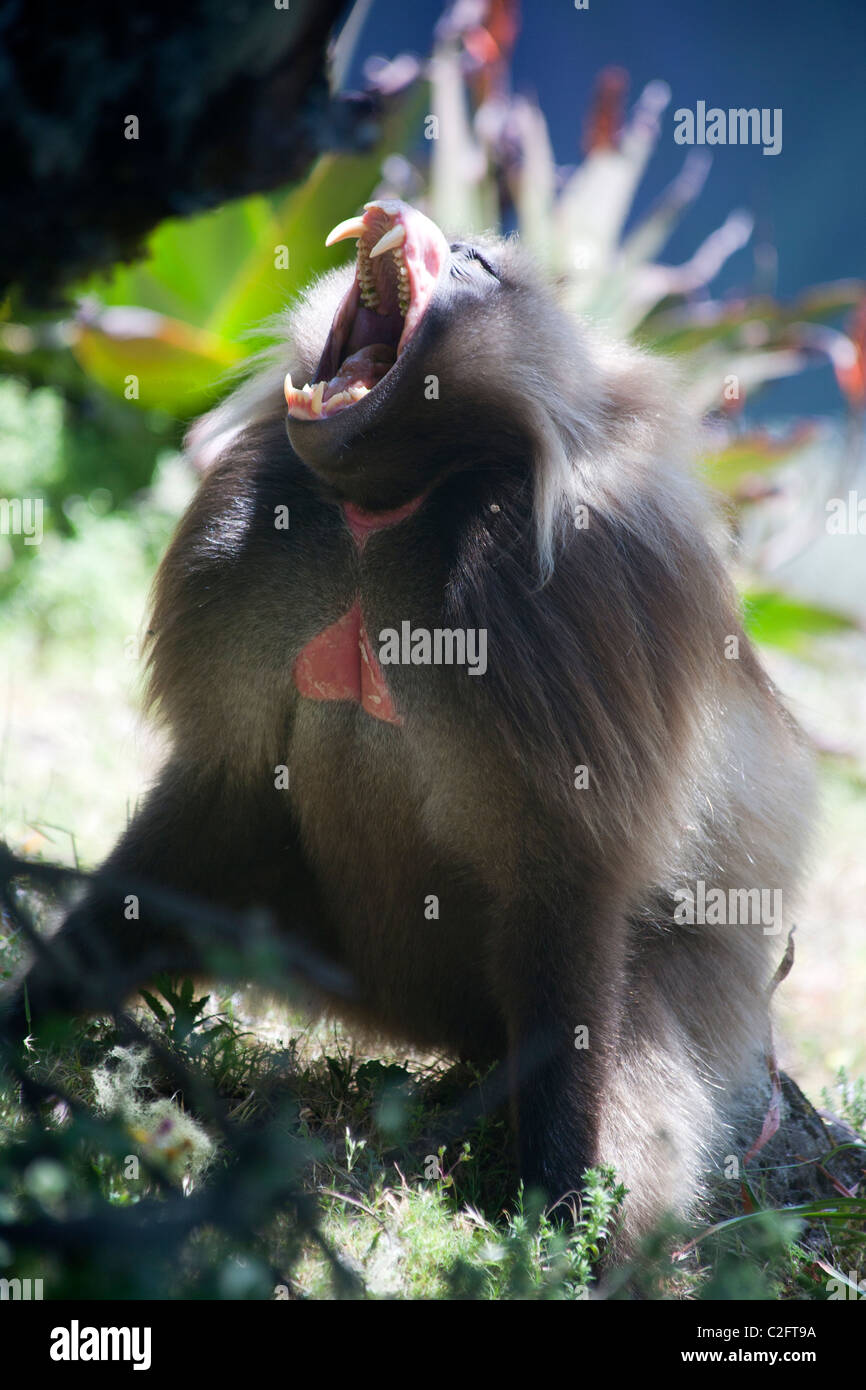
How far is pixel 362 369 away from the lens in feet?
8.80

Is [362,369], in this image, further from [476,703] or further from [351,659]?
[476,703]

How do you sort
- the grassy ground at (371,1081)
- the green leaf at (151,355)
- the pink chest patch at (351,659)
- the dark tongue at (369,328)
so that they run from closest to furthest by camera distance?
the grassy ground at (371,1081) → the pink chest patch at (351,659) → the dark tongue at (369,328) → the green leaf at (151,355)

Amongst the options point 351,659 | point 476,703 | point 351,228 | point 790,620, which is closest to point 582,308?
point 351,228

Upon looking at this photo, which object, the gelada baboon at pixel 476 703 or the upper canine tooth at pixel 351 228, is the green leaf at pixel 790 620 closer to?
the gelada baboon at pixel 476 703

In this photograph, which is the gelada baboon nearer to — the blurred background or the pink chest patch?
the pink chest patch

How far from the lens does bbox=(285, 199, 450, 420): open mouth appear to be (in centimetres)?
256

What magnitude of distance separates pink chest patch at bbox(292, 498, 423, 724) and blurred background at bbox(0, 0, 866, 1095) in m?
0.75

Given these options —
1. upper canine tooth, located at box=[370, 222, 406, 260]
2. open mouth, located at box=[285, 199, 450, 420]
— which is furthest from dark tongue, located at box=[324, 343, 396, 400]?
upper canine tooth, located at box=[370, 222, 406, 260]

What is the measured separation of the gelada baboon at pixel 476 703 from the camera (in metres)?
2.46

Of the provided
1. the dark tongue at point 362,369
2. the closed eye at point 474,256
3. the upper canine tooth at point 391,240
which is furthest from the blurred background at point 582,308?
the upper canine tooth at point 391,240

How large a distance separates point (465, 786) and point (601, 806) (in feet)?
0.88

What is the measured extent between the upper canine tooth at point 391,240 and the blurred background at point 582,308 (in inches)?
26.0

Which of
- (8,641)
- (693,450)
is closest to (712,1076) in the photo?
(693,450)

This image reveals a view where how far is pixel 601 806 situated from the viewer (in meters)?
2.46
